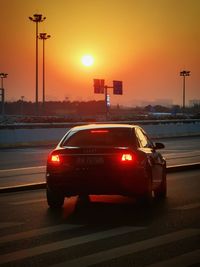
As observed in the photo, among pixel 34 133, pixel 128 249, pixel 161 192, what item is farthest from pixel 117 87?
pixel 128 249

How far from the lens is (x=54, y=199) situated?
1107 centimetres

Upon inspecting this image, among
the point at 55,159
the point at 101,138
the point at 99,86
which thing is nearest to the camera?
the point at 55,159

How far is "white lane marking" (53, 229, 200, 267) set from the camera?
6.89 metres

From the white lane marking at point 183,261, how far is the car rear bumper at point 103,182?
131 inches

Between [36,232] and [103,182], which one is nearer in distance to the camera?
[36,232]

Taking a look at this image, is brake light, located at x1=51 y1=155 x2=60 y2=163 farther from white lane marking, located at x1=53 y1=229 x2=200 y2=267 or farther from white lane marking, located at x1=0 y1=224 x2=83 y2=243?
Result: white lane marking, located at x1=53 y1=229 x2=200 y2=267

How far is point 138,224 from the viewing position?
30.9 feet

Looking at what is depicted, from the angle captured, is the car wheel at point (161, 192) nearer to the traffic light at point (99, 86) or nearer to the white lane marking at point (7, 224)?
the white lane marking at point (7, 224)

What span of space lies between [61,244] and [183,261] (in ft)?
5.61

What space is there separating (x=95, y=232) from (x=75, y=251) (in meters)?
1.30

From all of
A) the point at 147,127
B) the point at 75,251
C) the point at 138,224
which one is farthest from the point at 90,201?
the point at 147,127

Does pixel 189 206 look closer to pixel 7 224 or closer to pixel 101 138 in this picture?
pixel 101 138

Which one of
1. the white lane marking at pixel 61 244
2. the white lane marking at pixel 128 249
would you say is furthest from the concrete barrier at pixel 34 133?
the white lane marking at pixel 128 249

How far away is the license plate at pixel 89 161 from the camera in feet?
34.8
